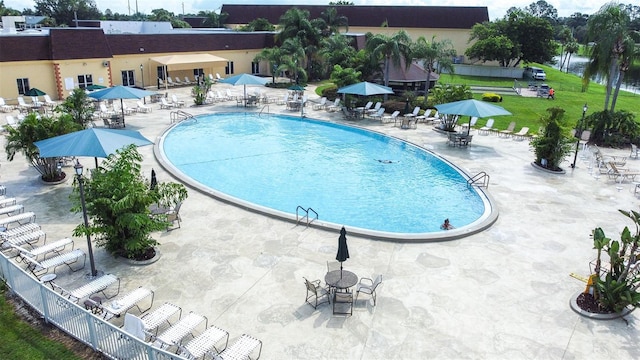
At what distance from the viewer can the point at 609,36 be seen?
83.4 feet

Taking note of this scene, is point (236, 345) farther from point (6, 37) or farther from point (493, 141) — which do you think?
point (6, 37)

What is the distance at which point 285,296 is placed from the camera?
35.9ft

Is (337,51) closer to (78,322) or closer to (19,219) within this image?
(19,219)

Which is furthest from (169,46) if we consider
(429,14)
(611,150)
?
(429,14)

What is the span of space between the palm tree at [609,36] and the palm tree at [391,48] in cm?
1185

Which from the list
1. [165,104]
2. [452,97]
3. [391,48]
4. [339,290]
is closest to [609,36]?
[452,97]

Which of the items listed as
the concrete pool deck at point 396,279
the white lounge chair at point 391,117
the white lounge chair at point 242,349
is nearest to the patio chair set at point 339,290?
the concrete pool deck at point 396,279

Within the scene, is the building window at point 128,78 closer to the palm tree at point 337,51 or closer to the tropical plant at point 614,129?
the palm tree at point 337,51

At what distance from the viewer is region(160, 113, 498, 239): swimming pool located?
17000 mm

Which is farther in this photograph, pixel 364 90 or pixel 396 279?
pixel 364 90

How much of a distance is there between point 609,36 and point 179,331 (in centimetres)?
2757

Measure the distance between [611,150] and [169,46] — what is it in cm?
3674

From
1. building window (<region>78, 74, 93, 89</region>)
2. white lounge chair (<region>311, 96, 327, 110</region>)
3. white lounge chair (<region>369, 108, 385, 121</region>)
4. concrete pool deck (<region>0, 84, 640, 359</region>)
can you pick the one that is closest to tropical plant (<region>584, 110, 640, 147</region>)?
concrete pool deck (<region>0, 84, 640, 359</region>)

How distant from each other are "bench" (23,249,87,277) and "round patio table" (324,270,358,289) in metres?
6.63
